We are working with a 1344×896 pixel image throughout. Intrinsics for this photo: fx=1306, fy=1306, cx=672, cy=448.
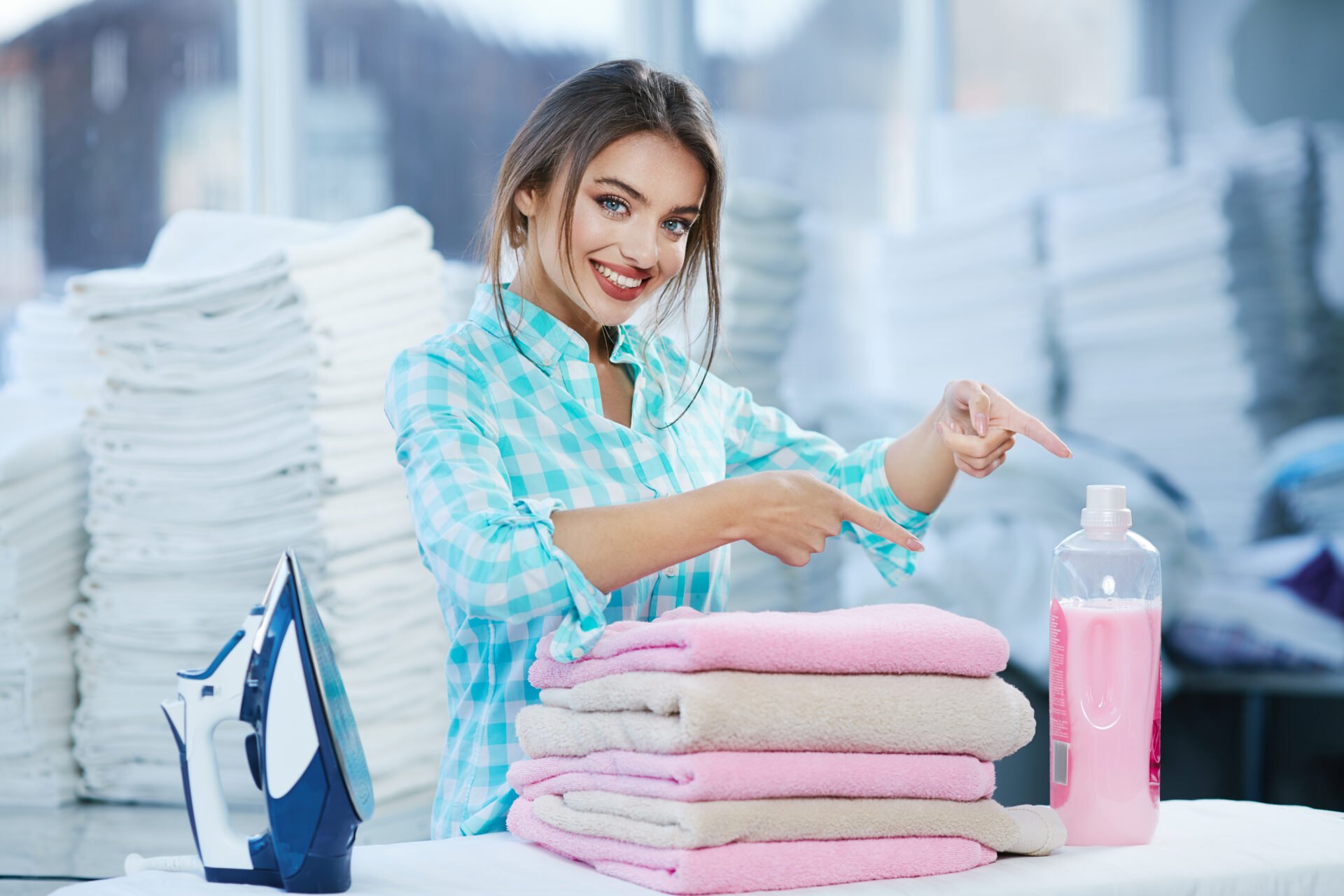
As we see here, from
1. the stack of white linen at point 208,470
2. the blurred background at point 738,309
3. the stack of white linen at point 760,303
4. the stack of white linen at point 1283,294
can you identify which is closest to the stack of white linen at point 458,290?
the blurred background at point 738,309

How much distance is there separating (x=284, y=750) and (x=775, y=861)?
25 centimetres

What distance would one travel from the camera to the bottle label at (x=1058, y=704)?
0.76m

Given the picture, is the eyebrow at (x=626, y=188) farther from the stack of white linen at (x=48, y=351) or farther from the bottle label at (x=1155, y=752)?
the stack of white linen at (x=48, y=351)

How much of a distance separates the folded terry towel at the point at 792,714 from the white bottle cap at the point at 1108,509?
0.41 ft

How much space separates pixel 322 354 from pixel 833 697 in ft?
2.36

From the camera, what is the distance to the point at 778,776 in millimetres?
646

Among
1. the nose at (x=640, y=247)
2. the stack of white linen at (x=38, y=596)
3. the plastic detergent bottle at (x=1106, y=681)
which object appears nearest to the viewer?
the plastic detergent bottle at (x=1106, y=681)

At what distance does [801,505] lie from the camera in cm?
73

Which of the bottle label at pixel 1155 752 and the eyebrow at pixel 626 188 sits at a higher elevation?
the eyebrow at pixel 626 188

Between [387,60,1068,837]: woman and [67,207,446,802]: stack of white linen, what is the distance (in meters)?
0.30

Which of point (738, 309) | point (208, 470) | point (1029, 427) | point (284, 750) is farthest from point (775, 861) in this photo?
point (738, 309)

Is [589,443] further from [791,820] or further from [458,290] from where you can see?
[458,290]

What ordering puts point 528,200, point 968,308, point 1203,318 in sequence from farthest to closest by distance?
point 968,308, point 1203,318, point 528,200

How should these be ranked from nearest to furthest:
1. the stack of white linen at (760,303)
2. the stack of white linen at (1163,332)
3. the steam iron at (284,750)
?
the steam iron at (284,750)
the stack of white linen at (760,303)
the stack of white linen at (1163,332)
